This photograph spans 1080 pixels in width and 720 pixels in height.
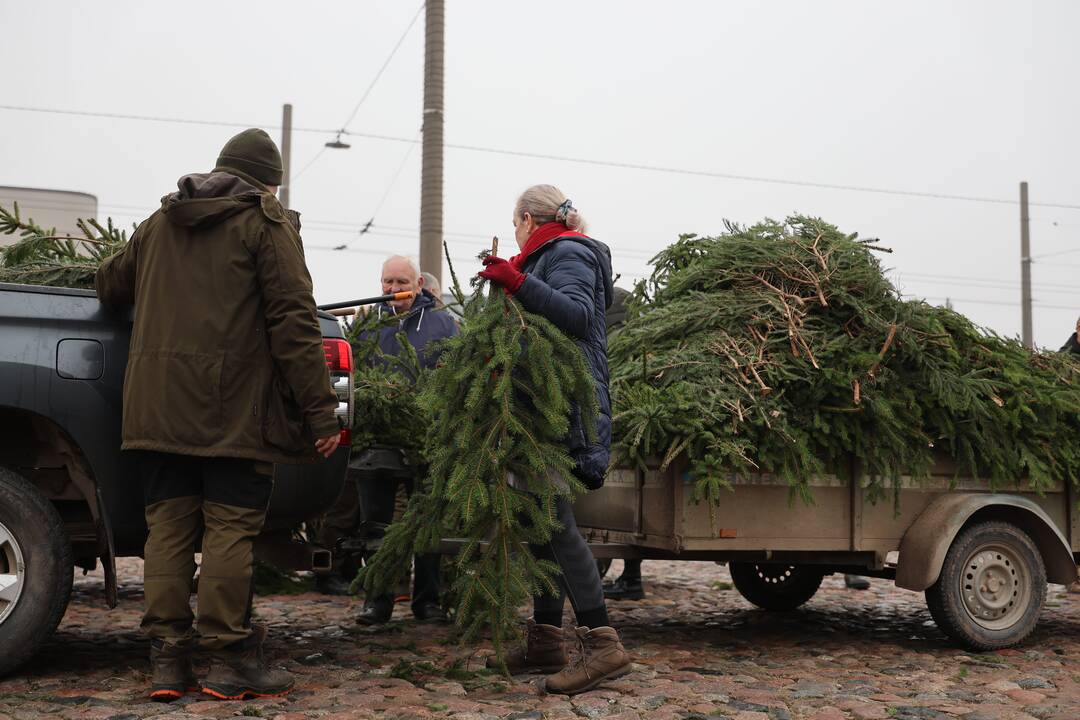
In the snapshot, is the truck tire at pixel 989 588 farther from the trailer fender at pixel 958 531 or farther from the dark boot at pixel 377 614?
the dark boot at pixel 377 614

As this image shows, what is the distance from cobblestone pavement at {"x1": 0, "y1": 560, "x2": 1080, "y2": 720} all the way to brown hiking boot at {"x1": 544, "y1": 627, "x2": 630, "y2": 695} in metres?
0.06

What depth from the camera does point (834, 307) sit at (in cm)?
633

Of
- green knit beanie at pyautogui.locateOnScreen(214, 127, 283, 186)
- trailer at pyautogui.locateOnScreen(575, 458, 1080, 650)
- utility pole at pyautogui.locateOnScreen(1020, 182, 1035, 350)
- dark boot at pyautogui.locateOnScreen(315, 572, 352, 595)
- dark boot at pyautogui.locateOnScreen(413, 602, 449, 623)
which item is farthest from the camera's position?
utility pole at pyautogui.locateOnScreen(1020, 182, 1035, 350)

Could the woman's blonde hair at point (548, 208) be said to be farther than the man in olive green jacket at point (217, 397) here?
Yes

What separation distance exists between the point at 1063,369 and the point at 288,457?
4464 millimetres

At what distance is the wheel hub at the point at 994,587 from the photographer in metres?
6.23

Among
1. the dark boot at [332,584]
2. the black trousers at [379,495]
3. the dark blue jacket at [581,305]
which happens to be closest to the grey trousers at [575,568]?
the dark blue jacket at [581,305]

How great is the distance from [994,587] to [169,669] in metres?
4.22

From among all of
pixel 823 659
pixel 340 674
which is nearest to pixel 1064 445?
pixel 823 659

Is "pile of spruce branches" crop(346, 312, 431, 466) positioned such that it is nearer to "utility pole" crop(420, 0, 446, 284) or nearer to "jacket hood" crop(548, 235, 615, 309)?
"jacket hood" crop(548, 235, 615, 309)

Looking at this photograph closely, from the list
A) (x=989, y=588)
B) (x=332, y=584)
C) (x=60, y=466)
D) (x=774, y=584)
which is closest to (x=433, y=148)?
(x=332, y=584)

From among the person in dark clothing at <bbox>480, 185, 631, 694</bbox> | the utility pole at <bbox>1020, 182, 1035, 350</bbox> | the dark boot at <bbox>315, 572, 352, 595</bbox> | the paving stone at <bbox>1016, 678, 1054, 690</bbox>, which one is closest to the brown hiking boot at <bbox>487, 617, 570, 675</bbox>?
the person in dark clothing at <bbox>480, 185, 631, 694</bbox>

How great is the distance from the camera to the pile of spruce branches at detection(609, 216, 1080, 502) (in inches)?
221

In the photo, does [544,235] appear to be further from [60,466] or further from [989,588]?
[989,588]
